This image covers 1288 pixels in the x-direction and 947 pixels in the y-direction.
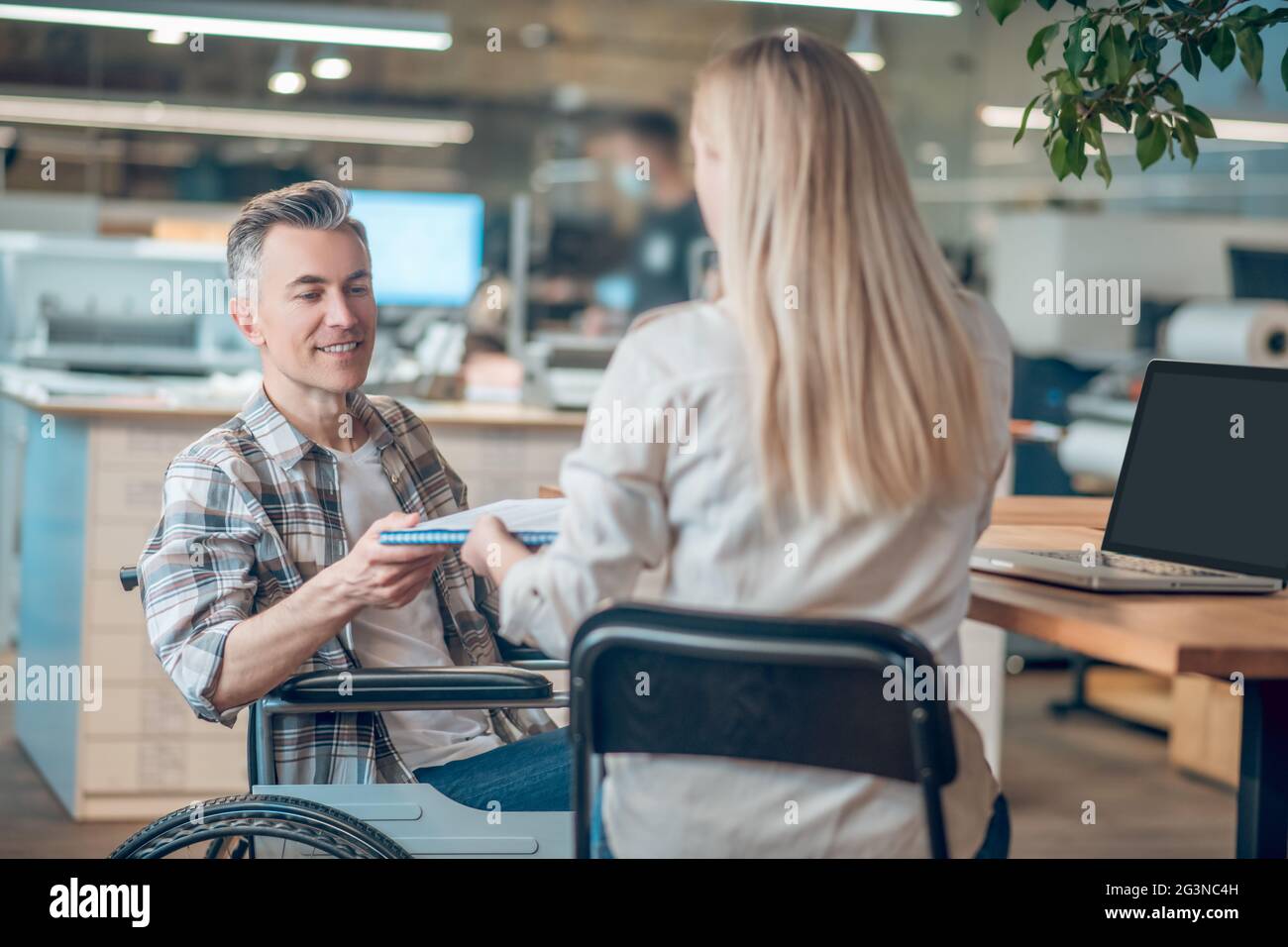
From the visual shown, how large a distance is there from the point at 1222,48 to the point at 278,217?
50.4 inches

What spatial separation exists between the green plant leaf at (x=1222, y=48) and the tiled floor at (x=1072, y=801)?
1.93 meters

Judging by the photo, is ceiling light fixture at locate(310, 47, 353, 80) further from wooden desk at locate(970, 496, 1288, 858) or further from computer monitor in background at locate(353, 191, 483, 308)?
wooden desk at locate(970, 496, 1288, 858)

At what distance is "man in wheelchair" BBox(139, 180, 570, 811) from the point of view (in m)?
1.65

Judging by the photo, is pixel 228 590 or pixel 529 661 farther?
pixel 529 661

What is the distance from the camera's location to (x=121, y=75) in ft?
27.5

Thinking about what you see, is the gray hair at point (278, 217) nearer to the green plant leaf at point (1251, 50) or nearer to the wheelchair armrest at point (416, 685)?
the wheelchair armrest at point (416, 685)

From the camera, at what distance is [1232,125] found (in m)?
6.73

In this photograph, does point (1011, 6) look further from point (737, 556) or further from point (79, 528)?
point (79, 528)

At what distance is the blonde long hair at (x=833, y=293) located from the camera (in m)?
1.24

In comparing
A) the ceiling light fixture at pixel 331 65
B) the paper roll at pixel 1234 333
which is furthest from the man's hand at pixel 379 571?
the ceiling light fixture at pixel 331 65

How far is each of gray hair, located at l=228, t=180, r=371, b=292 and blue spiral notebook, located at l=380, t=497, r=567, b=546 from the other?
19.4 inches

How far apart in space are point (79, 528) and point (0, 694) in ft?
4.21

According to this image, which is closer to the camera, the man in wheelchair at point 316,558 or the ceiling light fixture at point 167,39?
the man in wheelchair at point 316,558
